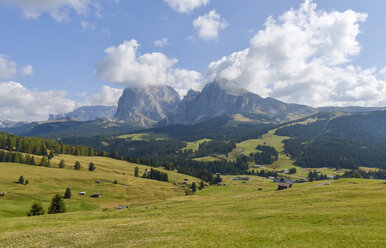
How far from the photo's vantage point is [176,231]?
1251 inches

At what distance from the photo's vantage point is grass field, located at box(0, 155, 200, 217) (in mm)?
104931

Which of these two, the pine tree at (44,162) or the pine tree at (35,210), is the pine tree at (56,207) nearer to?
the pine tree at (35,210)

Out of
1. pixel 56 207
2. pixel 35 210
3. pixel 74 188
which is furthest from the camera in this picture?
pixel 74 188

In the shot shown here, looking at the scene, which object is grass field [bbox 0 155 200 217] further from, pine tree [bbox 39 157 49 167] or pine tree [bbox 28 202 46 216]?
pine tree [bbox 28 202 46 216]

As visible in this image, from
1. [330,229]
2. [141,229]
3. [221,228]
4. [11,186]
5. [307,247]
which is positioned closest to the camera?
[307,247]

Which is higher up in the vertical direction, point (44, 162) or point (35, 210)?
point (44, 162)

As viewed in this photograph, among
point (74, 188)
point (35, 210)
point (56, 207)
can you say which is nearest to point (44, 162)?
point (74, 188)

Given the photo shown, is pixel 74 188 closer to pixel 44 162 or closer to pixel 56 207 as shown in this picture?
pixel 44 162

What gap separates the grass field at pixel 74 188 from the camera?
10493 centimetres

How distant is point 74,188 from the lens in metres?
137

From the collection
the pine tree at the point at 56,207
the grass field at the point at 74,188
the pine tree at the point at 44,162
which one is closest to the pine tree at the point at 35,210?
the pine tree at the point at 56,207

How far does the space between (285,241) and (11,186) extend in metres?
139

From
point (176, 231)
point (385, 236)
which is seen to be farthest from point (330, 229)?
point (176, 231)

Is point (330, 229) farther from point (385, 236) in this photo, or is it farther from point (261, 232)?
point (261, 232)
